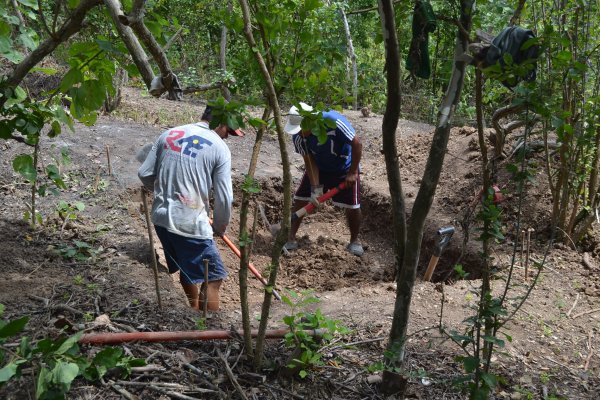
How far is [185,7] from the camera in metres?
13.4

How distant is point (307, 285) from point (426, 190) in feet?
11.9

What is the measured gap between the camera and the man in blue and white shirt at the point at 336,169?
589 cm

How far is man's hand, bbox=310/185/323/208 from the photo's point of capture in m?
6.12

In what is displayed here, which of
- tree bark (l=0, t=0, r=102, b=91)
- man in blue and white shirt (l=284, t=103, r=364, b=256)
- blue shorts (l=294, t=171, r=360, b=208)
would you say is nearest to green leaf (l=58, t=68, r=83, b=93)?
tree bark (l=0, t=0, r=102, b=91)

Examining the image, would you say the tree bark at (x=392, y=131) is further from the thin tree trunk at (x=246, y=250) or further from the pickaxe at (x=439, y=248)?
the pickaxe at (x=439, y=248)

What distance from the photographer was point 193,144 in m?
4.13

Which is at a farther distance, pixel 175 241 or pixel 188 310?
pixel 175 241

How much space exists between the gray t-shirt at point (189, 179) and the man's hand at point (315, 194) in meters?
1.99

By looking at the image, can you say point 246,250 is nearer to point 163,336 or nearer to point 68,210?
point 163,336

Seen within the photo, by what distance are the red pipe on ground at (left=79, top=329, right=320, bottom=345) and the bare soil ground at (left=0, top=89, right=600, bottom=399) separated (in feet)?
0.16

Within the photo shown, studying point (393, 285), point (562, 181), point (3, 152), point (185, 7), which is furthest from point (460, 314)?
point (185, 7)

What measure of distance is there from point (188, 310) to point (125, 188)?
8.96 feet

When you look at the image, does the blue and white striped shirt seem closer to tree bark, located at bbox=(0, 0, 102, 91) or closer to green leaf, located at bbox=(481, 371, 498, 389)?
tree bark, located at bbox=(0, 0, 102, 91)

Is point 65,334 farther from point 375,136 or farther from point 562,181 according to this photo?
point 375,136
